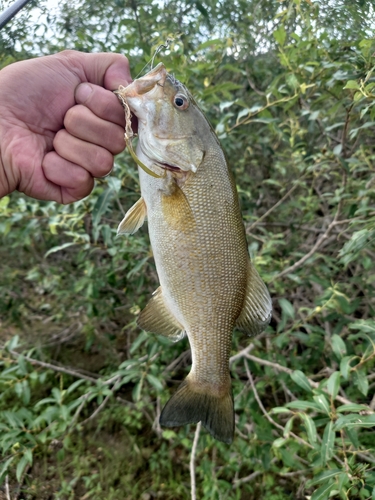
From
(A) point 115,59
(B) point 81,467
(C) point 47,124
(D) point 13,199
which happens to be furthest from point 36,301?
(A) point 115,59

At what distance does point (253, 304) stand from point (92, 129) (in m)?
0.92

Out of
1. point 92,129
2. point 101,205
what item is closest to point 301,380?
point 101,205

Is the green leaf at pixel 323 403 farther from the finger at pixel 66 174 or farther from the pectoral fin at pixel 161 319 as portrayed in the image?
the finger at pixel 66 174

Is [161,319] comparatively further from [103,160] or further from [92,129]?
[92,129]

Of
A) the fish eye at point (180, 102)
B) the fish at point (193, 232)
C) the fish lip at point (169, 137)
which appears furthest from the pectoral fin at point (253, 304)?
the fish eye at point (180, 102)

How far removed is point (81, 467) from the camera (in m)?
3.05

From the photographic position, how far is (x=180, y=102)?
138 centimetres

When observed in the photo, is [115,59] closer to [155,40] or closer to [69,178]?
[69,178]

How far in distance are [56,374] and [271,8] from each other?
378 centimetres

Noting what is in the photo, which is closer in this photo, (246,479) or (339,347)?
(339,347)

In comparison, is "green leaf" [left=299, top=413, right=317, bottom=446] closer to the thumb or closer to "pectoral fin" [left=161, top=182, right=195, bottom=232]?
"pectoral fin" [left=161, top=182, right=195, bottom=232]

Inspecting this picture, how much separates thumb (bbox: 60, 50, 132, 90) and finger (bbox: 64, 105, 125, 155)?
0.57 ft

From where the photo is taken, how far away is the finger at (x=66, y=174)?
1430mm

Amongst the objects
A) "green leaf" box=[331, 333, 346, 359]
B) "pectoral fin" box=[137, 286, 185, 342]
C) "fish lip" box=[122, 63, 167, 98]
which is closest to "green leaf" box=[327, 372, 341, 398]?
"green leaf" box=[331, 333, 346, 359]
